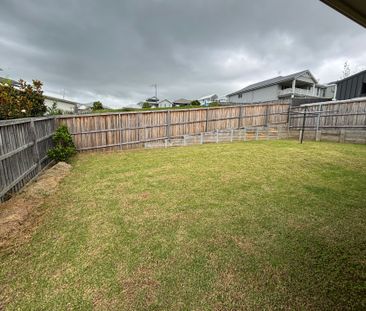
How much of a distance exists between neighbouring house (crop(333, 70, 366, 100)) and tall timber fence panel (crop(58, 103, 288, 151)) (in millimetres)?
4402

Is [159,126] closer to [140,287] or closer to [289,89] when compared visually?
[140,287]

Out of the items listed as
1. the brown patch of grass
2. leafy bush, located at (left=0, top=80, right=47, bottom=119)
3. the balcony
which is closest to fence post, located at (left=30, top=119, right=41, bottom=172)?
leafy bush, located at (left=0, top=80, right=47, bottom=119)

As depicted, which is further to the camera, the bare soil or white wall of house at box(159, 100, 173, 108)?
white wall of house at box(159, 100, 173, 108)

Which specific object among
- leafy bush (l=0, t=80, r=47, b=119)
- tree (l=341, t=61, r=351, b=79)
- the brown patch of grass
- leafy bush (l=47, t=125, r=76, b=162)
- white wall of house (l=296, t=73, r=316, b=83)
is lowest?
the brown patch of grass

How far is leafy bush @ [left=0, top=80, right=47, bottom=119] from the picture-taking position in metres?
6.39

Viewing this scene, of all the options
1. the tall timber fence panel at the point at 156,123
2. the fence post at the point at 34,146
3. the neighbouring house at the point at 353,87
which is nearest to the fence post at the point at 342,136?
the tall timber fence panel at the point at 156,123

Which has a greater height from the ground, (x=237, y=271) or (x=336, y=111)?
(x=336, y=111)

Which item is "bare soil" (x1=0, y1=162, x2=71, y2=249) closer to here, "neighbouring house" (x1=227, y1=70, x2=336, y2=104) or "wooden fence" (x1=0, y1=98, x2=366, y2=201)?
"wooden fence" (x1=0, y1=98, x2=366, y2=201)

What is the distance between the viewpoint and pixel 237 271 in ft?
7.03

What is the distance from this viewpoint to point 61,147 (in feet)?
24.2

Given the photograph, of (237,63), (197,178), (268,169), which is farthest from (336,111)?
(237,63)

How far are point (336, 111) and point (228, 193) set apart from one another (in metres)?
11.2

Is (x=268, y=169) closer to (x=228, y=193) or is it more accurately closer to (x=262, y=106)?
(x=228, y=193)

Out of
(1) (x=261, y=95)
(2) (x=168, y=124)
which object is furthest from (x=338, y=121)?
(1) (x=261, y=95)
